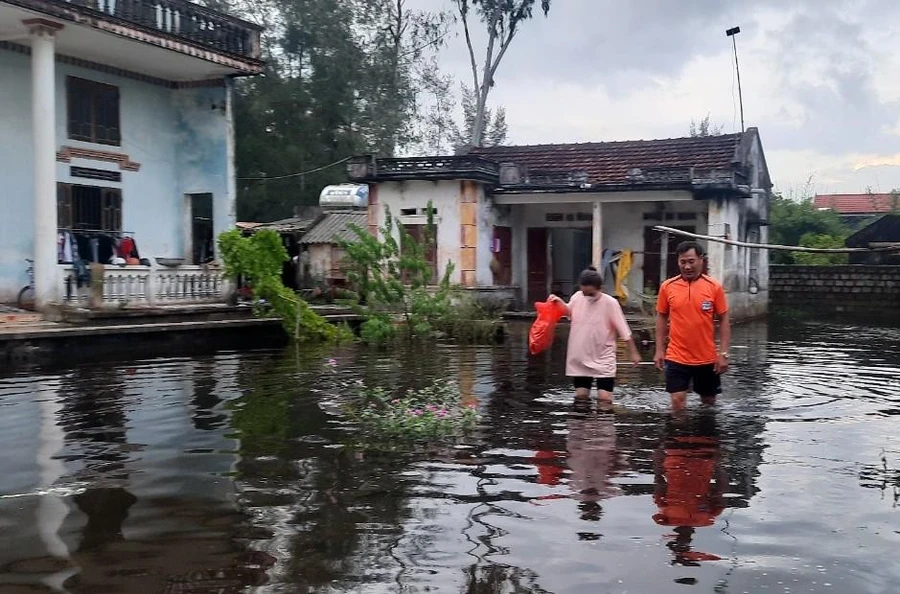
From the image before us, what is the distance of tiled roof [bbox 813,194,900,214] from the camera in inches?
1636

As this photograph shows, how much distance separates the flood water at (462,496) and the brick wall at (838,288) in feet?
57.8

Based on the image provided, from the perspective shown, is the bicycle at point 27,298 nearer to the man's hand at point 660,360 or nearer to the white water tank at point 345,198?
the white water tank at point 345,198

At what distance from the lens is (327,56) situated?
33281 mm

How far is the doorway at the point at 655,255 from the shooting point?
24031 millimetres

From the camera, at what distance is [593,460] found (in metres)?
7.22

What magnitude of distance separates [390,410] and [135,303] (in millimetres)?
10130

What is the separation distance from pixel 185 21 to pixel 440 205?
26.0ft

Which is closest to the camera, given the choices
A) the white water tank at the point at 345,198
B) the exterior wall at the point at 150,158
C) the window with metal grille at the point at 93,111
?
the exterior wall at the point at 150,158

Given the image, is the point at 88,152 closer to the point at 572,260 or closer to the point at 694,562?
the point at 572,260

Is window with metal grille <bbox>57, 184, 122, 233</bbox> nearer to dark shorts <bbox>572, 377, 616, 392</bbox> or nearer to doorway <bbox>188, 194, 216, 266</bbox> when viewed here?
doorway <bbox>188, 194, 216, 266</bbox>

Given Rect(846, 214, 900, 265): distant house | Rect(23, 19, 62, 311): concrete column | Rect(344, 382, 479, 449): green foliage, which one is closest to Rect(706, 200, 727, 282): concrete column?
Rect(846, 214, 900, 265): distant house

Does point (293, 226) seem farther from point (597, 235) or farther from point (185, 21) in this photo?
point (597, 235)

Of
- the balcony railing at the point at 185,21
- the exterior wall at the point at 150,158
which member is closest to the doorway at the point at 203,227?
the exterior wall at the point at 150,158

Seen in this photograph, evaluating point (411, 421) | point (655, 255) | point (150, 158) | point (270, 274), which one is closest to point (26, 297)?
point (270, 274)
